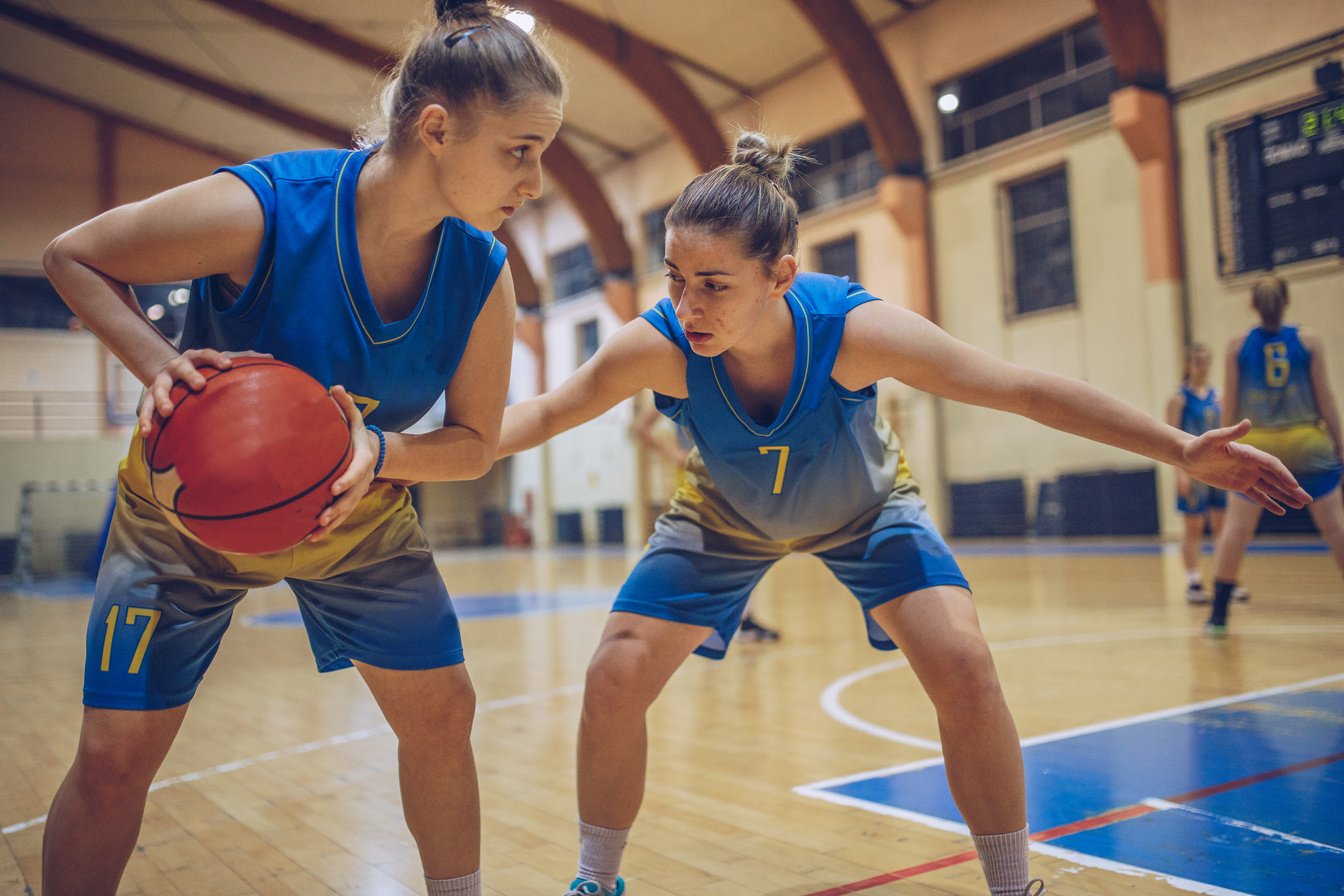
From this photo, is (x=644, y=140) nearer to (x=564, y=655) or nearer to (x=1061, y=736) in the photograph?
(x=564, y=655)

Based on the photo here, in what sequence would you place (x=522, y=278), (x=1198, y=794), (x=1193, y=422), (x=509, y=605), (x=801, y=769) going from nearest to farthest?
(x=1198, y=794) → (x=801, y=769) → (x=1193, y=422) → (x=509, y=605) → (x=522, y=278)

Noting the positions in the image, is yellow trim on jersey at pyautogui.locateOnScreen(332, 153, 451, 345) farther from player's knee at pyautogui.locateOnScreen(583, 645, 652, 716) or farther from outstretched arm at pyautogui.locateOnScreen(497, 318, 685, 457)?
player's knee at pyautogui.locateOnScreen(583, 645, 652, 716)

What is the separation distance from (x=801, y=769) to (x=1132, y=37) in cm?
1207

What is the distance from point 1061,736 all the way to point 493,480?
23.9m

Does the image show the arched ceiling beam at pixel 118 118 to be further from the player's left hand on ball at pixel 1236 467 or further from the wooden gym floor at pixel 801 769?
the player's left hand on ball at pixel 1236 467

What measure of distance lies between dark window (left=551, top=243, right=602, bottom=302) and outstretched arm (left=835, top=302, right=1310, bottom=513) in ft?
68.7

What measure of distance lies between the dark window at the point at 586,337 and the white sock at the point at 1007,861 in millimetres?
21326

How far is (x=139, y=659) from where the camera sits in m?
1.82

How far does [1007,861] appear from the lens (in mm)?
2100

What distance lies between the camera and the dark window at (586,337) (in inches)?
917

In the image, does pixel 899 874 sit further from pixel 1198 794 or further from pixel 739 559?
pixel 1198 794

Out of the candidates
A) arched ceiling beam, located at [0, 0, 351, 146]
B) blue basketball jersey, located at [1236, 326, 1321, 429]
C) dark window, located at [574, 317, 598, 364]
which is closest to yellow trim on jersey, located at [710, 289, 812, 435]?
blue basketball jersey, located at [1236, 326, 1321, 429]

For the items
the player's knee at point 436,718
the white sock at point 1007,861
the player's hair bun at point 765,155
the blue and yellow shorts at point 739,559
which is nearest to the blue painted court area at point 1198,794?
the white sock at point 1007,861

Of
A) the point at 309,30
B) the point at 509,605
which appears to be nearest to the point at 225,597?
the point at 509,605
